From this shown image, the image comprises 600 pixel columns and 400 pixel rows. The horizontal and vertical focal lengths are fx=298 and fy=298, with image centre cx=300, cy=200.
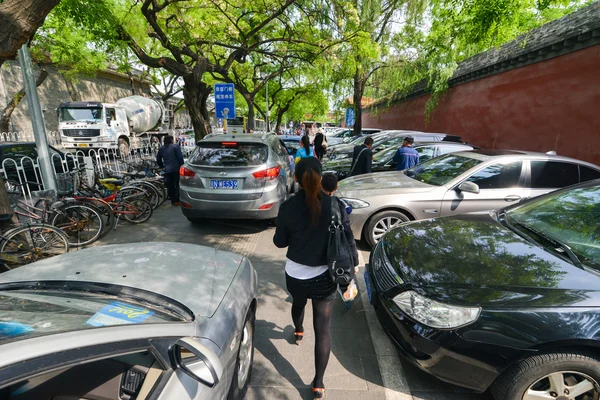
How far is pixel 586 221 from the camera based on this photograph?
2.43 metres

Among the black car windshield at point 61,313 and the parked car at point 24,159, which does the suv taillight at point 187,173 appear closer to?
the black car windshield at point 61,313

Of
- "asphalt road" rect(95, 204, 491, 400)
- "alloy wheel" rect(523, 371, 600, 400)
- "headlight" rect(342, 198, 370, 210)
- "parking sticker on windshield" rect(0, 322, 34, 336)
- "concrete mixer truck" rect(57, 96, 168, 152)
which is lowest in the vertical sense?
"asphalt road" rect(95, 204, 491, 400)

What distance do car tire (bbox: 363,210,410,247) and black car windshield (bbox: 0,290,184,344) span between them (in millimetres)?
3329

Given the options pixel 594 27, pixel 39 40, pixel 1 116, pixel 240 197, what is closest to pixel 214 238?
pixel 240 197

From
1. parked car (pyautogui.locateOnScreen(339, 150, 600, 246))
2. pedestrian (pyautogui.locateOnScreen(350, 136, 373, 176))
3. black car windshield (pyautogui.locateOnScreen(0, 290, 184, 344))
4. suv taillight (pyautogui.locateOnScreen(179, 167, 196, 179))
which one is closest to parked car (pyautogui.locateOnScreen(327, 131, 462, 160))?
pedestrian (pyautogui.locateOnScreen(350, 136, 373, 176))

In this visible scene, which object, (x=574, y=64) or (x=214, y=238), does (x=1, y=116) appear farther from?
(x=574, y=64)

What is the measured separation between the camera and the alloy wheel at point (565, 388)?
1810mm

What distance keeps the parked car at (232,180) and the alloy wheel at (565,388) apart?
12.1 ft

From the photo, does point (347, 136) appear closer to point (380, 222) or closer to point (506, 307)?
point (380, 222)

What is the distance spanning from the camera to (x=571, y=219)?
2531 mm

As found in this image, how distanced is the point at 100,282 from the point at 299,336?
1647 mm

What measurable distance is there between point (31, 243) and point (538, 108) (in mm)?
11347

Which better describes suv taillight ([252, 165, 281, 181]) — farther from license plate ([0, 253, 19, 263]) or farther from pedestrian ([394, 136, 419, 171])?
license plate ([0, 253, 19, 263])

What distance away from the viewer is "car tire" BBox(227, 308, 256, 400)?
5.96ft
